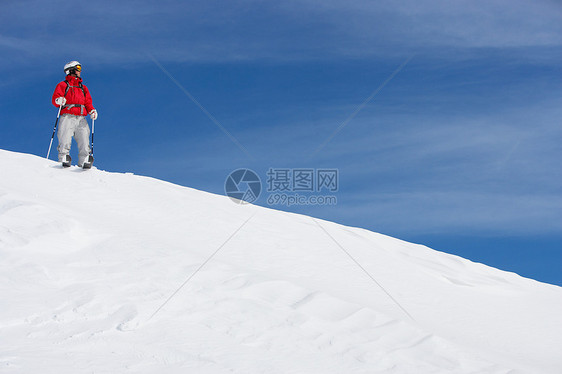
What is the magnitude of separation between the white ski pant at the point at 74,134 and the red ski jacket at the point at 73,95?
134mm

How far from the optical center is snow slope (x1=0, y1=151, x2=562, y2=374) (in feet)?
16.4

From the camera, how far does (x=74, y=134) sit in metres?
11.5

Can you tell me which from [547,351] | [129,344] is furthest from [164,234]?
[547,351]

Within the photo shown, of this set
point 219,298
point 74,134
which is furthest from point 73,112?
point 219,298

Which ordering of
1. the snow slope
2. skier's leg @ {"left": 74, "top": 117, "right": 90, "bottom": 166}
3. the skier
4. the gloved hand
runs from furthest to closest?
skier's leg @ {"left": 74, "top": 117, "right": 90, "bottom": 166}
the skier
the gloved hand
the snow slope

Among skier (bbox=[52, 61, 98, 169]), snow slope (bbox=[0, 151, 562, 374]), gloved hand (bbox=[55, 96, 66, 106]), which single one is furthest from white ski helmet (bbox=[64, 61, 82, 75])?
snow slope (bbox=[0, 151, 562, 374])

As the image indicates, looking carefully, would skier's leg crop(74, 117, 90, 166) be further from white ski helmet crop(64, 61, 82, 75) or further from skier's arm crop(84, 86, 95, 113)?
white ski helmet crop(64, 61, 82, 75)

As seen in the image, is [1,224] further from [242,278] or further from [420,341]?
[420,341]

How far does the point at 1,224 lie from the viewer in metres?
7.13

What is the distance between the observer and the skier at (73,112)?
1120 centimetres

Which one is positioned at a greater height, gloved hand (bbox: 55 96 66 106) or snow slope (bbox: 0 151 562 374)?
gloved hand (bbox: 55 96 66 106)

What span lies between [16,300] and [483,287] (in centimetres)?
740

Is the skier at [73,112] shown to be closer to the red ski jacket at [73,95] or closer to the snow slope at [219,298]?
the red ski jacket at [73,95]

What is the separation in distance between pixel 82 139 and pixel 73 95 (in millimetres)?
963
